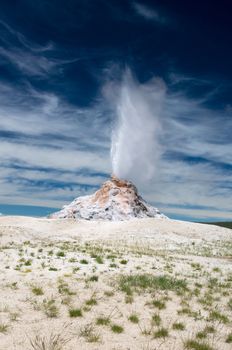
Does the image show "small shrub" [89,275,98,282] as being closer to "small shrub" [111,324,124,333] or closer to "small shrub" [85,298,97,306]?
"small shrub" [85,298,97,306]

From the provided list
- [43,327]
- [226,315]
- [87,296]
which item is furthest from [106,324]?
[226,315]

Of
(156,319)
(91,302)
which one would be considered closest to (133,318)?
(156,319)

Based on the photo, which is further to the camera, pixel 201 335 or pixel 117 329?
pixel 117 329

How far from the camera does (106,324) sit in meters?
11.7

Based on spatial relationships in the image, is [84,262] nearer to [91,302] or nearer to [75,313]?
[91,302]

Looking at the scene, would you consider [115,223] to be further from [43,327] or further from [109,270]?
[43,327]

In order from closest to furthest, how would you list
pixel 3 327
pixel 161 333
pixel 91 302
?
Answer: pixel 3 327 → pixel 161 333 → pixel 91 302

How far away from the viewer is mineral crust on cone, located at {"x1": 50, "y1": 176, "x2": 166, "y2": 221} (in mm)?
75688

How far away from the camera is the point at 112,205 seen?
77.4 m

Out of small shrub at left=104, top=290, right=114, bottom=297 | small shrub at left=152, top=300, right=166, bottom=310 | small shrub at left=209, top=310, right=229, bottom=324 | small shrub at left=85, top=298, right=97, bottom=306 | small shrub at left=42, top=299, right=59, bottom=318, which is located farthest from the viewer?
small shrub at left=104, top=290, right=114, bottom=297

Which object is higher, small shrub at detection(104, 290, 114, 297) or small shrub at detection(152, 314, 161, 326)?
small shrub at detection(104, 290, 114, 297)

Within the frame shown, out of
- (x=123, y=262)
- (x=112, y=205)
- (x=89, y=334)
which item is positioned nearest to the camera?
(x=89, y=334)


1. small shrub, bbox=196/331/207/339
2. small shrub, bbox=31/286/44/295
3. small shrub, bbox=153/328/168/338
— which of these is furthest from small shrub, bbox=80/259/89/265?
small shrub, bbox=196/331/207/339

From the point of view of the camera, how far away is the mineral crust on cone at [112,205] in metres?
75.7
